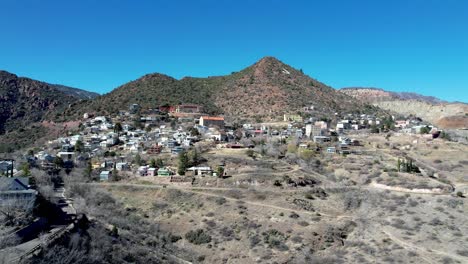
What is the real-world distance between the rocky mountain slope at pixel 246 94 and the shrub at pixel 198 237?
53330 millimetres

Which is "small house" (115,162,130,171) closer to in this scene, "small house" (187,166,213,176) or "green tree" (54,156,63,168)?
"green tree" (54,156,63,168)

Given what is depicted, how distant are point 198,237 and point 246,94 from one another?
66.1 meters

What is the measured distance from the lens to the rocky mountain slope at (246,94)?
295 ft

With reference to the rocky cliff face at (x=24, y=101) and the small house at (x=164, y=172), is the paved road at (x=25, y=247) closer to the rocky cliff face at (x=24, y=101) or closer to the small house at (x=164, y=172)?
the small house at (x=164, y=172)

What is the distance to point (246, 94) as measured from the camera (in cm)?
9731

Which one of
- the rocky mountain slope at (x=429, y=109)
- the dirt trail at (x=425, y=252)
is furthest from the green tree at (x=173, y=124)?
the rocky mountain slope at (x=429, y=109)

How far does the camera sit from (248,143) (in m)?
61.4

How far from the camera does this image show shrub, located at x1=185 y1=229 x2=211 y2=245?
33.1 m

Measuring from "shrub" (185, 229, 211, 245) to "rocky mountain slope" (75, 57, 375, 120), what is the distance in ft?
175

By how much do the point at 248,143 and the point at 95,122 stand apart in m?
30.4

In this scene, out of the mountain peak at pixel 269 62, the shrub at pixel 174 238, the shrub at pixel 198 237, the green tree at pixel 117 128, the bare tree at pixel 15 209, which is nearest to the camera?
the bare tree at pixel 15 209

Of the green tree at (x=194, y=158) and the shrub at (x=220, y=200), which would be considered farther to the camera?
the green tree at (x=194, y=158)

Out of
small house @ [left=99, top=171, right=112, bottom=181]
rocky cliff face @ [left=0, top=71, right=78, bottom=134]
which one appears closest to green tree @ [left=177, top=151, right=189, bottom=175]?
small house @ [left=99, top=171, right=112, bottom=181]

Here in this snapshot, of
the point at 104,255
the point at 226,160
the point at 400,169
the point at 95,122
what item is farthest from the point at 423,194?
the point at 95,122
